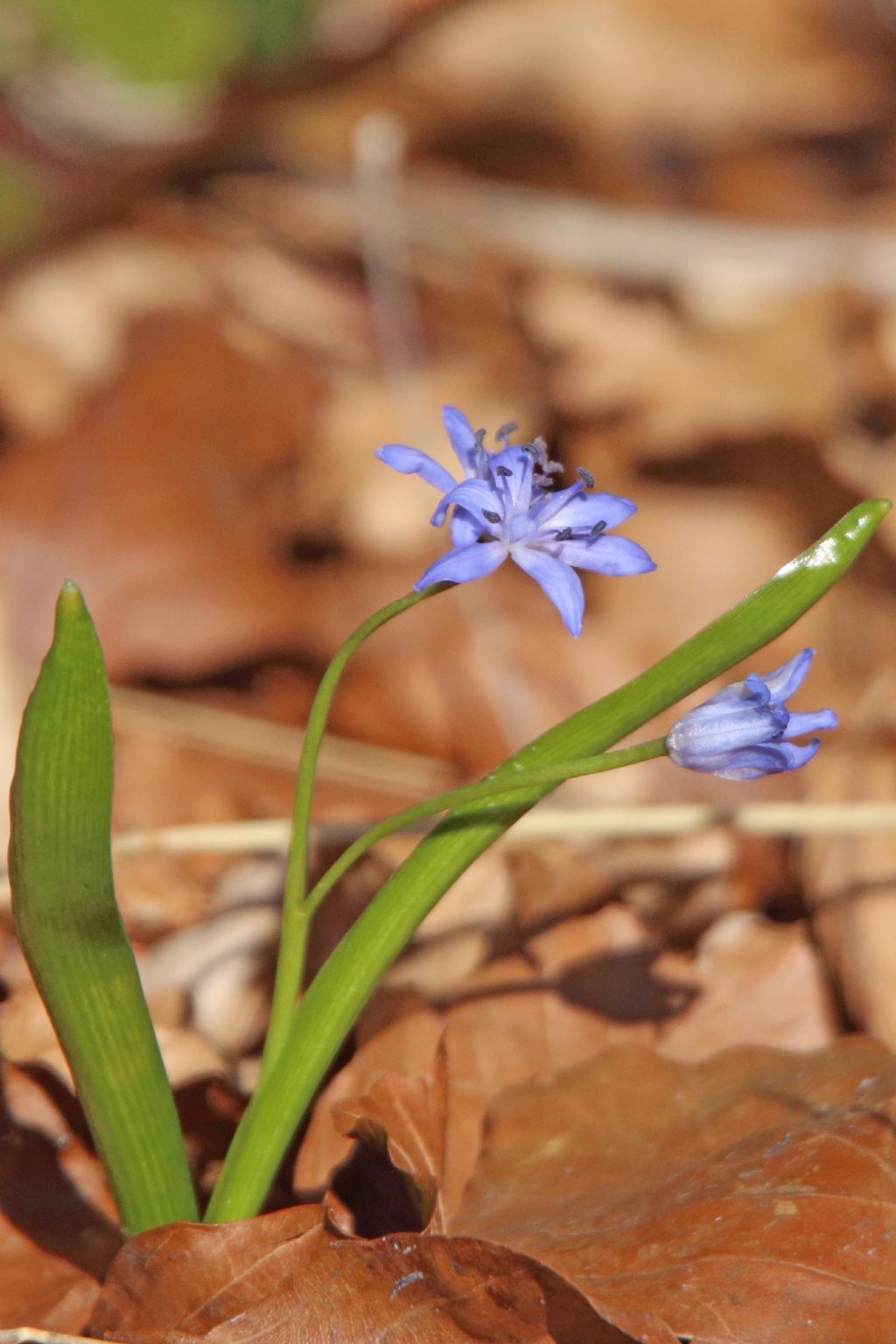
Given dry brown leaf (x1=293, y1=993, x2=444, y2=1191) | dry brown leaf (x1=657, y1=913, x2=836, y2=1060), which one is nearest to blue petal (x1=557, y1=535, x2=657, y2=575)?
dry brown leaf (x1=293, y1=993, x2=444, y2=1191)

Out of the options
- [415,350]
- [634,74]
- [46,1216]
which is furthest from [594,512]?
[634,74]

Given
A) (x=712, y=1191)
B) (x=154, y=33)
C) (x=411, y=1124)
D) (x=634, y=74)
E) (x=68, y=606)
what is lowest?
(x=712, y=1191)

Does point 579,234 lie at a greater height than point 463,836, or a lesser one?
greater

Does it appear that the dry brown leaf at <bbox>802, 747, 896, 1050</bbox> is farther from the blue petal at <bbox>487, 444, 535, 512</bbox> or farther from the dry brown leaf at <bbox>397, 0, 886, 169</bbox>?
the dry brown leaf at <bbox>397, 0, 886, 169</bbox>

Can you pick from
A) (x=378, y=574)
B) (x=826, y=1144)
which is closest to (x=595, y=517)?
(x=826, y=1144)

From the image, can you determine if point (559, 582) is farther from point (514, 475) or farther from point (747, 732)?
point (747, 732)

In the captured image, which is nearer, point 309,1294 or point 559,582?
point 559,582

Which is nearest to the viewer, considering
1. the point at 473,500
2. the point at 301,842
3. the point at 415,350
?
the point at 473,500
